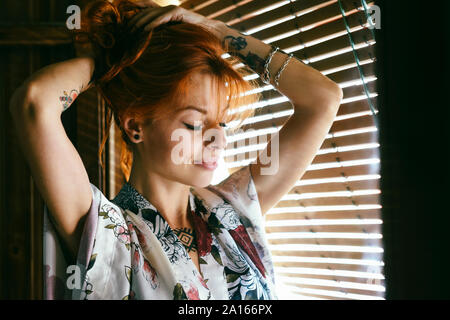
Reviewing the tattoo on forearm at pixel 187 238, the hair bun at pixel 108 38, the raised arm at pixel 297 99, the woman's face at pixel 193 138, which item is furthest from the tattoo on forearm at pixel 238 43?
the tattoo on forearm at pixel 187 238

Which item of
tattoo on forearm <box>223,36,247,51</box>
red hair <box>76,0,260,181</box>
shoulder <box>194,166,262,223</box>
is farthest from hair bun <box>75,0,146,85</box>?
shoulder <box>194,166,262,223</box>

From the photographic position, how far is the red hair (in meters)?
0.87

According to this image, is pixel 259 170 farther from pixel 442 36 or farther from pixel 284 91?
pixel 442 36

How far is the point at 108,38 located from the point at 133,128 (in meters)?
0.21

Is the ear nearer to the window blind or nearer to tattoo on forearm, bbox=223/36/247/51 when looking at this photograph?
tattoo on forearm, bbox=223/36/247/51

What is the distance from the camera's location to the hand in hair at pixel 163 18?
2.91 feet

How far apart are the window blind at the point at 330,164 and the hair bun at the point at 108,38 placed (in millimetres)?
395

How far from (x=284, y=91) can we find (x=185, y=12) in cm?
30

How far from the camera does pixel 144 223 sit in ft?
2.81

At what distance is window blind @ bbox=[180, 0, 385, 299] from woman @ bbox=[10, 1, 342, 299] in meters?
0.08

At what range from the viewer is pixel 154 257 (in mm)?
806

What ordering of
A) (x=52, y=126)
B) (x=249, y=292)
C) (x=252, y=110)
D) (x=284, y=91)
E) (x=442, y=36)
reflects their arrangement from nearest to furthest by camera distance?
(x=442, y=36) → (x=52, y=126) → (x=249, y=292) → (x=284, y=91) → (x=252, y=110)

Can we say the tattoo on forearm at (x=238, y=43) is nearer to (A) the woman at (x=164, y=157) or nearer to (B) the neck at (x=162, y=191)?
(A) the woman at (x=164, y=157)

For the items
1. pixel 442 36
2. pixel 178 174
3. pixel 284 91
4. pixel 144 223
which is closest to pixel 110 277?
pixel 144 223
